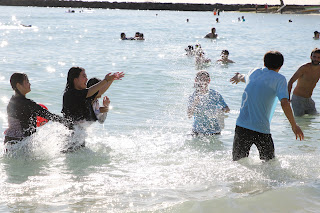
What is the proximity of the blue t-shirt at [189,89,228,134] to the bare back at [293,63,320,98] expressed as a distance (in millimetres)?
2689

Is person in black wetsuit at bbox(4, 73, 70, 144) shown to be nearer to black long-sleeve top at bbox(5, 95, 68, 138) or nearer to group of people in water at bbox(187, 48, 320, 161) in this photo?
black long-sleeve top at bbox(5, 95, 68, 138)

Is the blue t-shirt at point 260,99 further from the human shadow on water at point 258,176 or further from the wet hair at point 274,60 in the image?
the human shadow on water at point 258,176

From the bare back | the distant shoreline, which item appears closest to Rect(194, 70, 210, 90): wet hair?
the bare back

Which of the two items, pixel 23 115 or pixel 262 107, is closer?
pixel 262 107

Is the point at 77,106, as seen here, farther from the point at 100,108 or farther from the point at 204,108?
the point at 204,108

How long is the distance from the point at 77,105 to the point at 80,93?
0.58ft

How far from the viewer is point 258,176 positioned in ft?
17.9

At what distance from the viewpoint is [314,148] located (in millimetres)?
7297

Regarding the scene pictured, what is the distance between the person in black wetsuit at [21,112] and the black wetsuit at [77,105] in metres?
0.14

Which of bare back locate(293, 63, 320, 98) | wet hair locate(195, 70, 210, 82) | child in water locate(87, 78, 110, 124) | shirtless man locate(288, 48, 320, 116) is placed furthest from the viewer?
bare back locate(293, 63, 320, 98)

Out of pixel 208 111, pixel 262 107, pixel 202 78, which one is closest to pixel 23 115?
pixel 202 78

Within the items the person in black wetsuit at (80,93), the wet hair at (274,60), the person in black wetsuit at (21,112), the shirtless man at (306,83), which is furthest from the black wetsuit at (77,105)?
the shirtless man at (306,83)

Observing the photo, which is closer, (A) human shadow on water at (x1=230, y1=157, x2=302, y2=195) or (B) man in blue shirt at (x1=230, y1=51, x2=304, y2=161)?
(B) man in blue shirt at (x1=230, y1=51, x2=304, y2=161)

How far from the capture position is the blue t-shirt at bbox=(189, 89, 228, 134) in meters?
6.68
